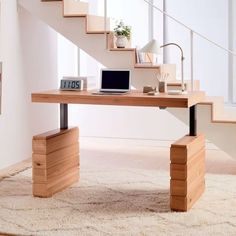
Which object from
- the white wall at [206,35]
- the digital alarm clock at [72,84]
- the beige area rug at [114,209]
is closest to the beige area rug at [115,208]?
A: the beige area rug at [114,209]

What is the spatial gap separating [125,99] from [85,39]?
5.18 ft

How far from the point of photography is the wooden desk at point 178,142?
3852 millimetres

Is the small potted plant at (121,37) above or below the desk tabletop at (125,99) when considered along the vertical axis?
above

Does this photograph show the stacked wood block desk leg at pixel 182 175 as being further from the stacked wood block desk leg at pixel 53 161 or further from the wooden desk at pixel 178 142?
the stacked wood block desk leg at pixel 53 161

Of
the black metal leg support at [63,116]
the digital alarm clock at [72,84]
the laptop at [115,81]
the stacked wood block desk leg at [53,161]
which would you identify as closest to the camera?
the stacked wood block desk leg at [53,161]

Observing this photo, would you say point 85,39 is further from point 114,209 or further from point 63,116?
point 114,209

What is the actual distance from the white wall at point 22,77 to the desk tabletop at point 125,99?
3.87ft

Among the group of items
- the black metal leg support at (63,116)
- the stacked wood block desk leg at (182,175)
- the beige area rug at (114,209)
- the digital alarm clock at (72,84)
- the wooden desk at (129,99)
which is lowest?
the beige area rug at (114,209)

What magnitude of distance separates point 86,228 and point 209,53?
146 inches

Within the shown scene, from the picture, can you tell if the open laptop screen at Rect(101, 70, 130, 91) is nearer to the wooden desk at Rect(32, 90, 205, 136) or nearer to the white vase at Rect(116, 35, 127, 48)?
the wooden desk at Rect(32, 90, 205, 136)

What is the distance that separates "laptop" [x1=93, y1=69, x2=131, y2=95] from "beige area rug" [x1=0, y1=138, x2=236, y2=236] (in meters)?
0.81

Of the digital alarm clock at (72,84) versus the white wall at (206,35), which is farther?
the white wall at (206,35)

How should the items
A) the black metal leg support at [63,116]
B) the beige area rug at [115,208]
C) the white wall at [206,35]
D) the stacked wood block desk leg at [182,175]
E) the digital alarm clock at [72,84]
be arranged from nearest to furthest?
1. the beige area rug at [115,208]
2. the stacked wood block desk leg at [182,175]
3. the digital alarm clock at [72,84]
4. the black metal leg support at [63,116]
5. the white wall at [206,35]

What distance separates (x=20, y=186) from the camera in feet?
15.1
